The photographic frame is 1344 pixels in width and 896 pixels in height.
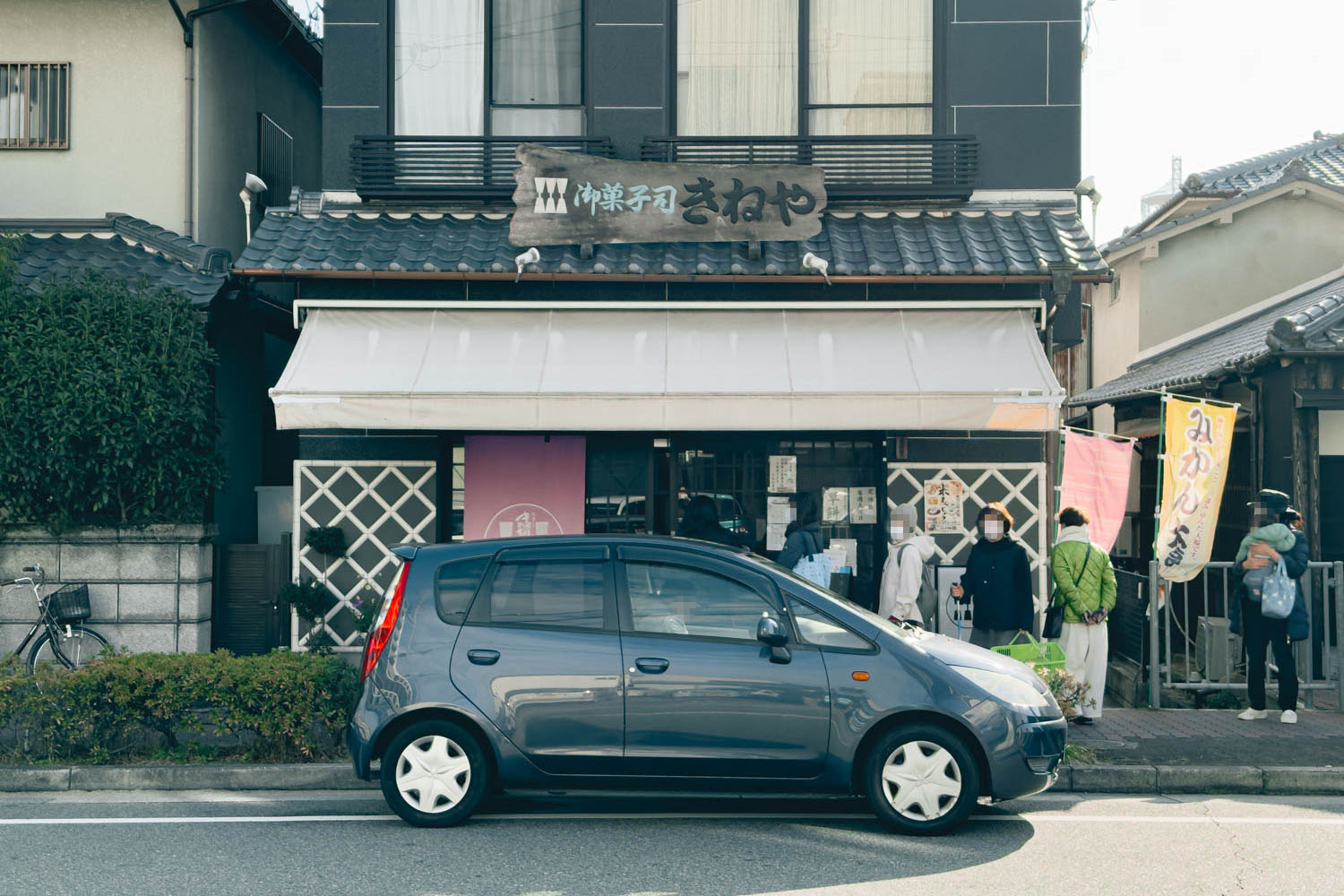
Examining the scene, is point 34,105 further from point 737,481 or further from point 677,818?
point 677,818

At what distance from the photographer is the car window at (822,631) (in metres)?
7.06

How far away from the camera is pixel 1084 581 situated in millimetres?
10234

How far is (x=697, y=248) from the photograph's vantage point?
12.0m

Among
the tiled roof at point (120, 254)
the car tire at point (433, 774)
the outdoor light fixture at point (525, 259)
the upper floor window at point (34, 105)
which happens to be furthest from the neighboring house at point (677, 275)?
the car tire at point (433, 774)

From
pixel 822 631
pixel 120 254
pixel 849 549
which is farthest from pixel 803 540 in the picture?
pixel 120 254

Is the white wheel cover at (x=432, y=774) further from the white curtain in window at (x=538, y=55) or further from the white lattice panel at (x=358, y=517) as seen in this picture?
the white curtain in window at (x=538, y=55)

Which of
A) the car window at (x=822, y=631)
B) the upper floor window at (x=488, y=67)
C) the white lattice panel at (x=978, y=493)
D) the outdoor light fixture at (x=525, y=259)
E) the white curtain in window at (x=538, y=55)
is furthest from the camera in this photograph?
the white curtain in window at (x=538, y=55)

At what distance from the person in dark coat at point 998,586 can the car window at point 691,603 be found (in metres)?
3.33

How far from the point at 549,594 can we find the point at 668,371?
409 centimetres

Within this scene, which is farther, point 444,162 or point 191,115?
point 191,115

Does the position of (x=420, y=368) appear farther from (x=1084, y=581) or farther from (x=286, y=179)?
(x=286, y=179)

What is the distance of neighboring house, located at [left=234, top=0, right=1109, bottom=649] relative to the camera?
10.8 metres

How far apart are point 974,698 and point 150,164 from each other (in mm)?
11167

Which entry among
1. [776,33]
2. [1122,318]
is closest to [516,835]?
[776,33]
